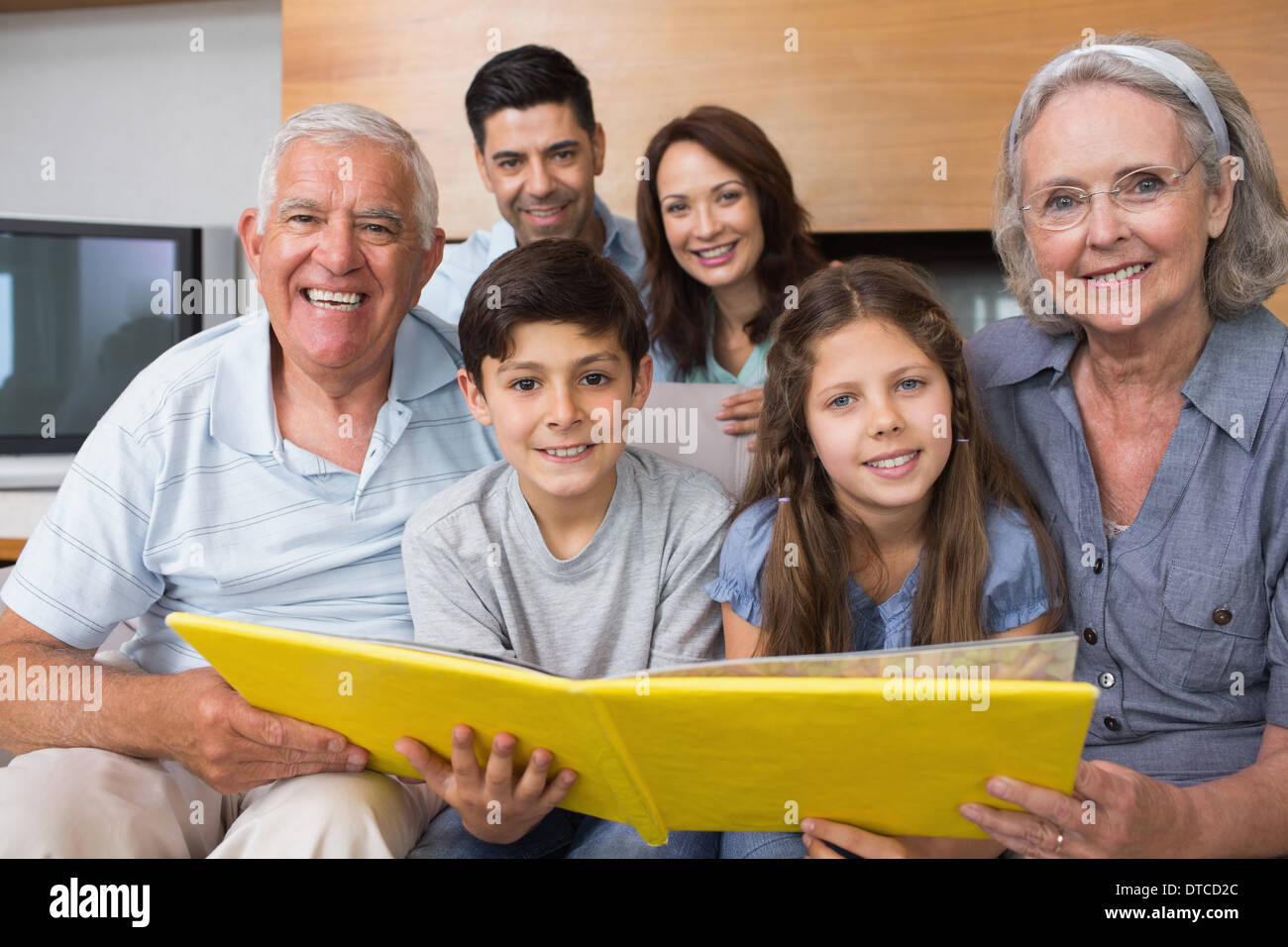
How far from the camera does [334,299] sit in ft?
4.61

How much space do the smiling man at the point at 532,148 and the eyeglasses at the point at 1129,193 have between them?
1099 millimetres

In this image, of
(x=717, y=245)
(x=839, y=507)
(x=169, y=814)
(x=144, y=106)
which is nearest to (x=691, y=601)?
(x=839, y=507)

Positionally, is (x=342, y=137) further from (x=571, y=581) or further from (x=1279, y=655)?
(x=1279, y=655)

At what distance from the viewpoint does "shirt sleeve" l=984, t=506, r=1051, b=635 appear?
1.22m

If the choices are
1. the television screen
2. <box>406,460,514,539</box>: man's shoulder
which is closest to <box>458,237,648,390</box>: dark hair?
<box>406,460,514,539</box>: man's shoulder

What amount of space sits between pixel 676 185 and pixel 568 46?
927 mm

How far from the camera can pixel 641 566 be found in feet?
4.40

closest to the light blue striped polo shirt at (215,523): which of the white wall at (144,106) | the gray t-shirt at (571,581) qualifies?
the gray t-shirt at (571,581)

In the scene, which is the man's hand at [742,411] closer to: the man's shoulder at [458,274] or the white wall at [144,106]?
the man's shoulder at [458,274]

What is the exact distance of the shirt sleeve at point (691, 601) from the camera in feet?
4.33

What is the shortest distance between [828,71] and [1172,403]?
65.2 inches

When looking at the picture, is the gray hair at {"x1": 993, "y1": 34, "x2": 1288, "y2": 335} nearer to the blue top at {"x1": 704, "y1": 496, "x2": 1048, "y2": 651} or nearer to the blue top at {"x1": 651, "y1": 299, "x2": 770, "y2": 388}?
the blue top at {"x1": 704, "y1": 496, "x2": 1048, "y2": 651}
